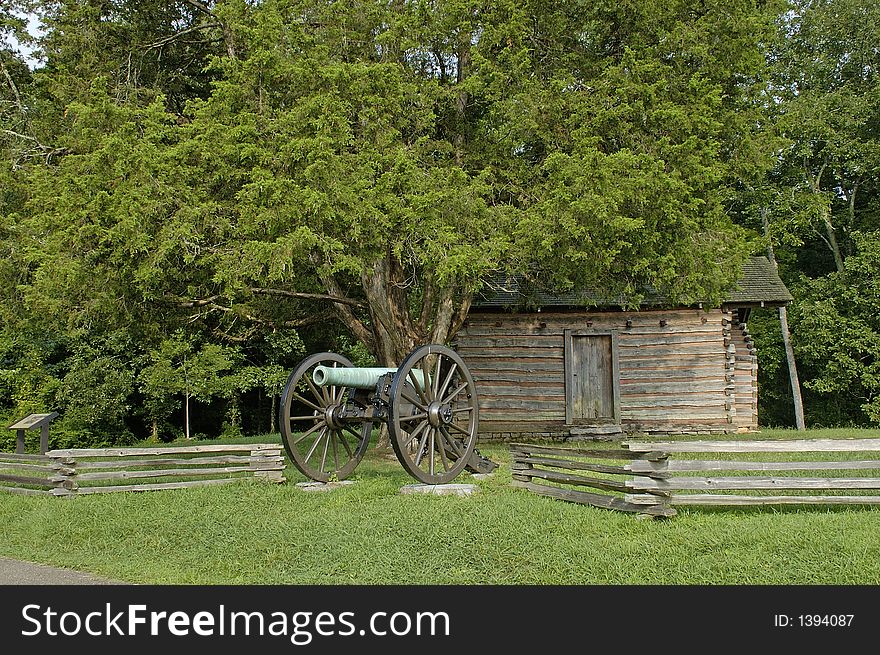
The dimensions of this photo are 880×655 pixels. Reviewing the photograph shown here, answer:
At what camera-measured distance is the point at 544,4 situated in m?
15.7

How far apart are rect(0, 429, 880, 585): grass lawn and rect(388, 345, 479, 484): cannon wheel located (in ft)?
1.96

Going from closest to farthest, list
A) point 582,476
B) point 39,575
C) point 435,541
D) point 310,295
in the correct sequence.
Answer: point 39,575, point 435,541, point 582,476, point 310,295

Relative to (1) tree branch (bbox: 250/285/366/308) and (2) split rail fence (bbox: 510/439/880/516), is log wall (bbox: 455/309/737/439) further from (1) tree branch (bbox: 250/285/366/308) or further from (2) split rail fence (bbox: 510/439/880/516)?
(2) split rail fence (bbox: 510/439/880/516)

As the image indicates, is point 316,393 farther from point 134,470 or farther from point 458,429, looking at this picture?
point 134,470

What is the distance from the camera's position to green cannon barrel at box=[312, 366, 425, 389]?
1148cm

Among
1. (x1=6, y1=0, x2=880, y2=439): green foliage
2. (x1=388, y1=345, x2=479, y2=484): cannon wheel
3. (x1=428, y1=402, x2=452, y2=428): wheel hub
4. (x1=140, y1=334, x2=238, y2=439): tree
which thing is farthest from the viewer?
(x1=140, y1=334, x2=238, y2=439): tree

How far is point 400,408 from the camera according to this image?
1099cm

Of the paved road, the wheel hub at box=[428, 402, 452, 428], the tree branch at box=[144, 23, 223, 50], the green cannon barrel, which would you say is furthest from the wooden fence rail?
the tree branch at box=[144, 23, 223, 50]

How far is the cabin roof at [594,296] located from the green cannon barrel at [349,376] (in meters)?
6.13

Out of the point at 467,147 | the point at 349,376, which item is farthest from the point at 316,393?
the point at 467,147

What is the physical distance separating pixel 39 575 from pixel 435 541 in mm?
3912

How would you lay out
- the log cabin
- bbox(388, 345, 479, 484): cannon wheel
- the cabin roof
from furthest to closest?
the log cabin
the cabin roof
bbox(388, 345, 479, 484): cannon wheel

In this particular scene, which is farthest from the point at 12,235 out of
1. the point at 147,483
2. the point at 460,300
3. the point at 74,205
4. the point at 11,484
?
the point at 460,300

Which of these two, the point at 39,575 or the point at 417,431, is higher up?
the point at 417,431
